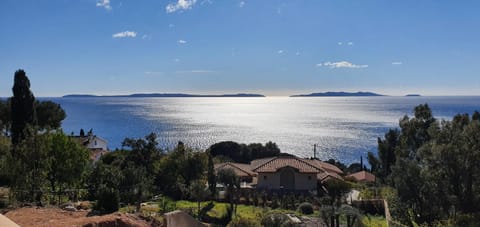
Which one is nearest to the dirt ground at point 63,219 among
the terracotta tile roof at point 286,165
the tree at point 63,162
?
the tree at point 63,162

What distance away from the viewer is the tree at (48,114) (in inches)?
1670

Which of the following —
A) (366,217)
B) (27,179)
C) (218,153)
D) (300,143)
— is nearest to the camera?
(27,179)

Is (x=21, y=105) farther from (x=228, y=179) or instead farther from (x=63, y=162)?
Result: (x=228, y=179)

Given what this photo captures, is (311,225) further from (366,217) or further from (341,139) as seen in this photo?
(341,139)

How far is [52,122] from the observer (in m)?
43.1

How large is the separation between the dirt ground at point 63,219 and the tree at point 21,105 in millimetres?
17449

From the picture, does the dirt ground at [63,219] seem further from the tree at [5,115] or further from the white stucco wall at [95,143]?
the white stucco wall at [95,143]

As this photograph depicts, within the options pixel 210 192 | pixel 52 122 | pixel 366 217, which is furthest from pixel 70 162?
pixel 52 122

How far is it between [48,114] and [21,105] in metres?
14.1

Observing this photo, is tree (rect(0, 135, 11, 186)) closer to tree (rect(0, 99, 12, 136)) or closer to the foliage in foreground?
tree (rect(0, 99, 12, 136))

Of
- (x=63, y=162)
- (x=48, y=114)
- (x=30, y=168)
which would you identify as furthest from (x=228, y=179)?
(x=48, y=114)

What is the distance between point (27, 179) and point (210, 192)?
11.2m

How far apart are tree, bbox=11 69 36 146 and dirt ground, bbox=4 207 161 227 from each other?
1745 centimetres

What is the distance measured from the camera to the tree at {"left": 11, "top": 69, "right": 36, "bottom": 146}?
29.2m
